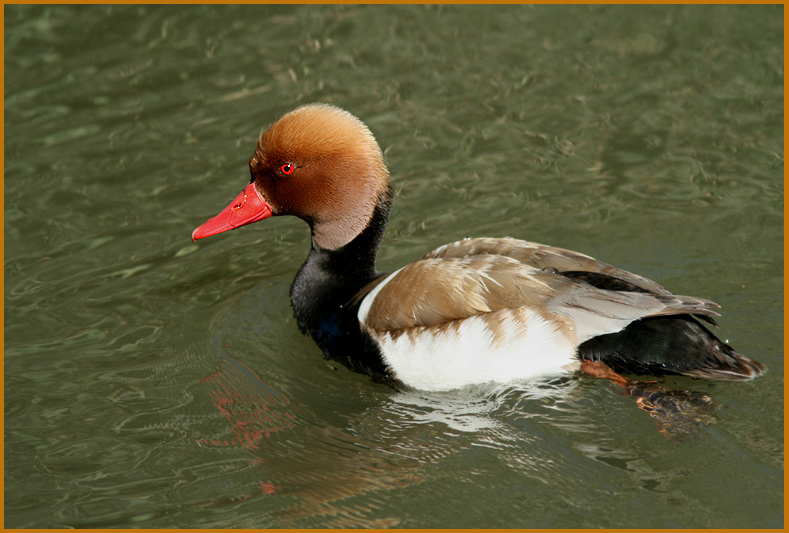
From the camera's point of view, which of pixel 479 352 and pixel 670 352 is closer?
pixel 670 352

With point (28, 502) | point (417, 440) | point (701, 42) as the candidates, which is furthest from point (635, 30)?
point (28, 502)

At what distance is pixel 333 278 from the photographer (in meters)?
5.94

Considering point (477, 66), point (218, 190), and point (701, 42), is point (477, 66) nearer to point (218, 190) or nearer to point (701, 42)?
point (701, 42)

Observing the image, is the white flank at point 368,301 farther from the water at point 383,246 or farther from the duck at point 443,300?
the water at point 383,246

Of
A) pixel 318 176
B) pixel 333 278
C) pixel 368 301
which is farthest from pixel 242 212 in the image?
pixel 368 301

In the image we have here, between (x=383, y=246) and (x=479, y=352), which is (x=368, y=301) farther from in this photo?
(x=383, y=246)

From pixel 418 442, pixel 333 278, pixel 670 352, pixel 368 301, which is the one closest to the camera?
pixel 670 352

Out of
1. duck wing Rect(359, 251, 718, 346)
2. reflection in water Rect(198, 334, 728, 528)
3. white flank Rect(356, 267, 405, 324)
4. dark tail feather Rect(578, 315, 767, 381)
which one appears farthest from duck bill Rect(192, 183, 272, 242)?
dark tail feather Rect(578, 315, 767, 381)

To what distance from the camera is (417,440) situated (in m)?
5.11

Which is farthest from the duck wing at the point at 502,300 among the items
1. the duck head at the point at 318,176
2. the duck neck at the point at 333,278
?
the duck head at the point at 318,176

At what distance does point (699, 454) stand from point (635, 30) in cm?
551

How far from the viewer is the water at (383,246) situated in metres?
4.79

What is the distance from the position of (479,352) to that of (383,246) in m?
1.96

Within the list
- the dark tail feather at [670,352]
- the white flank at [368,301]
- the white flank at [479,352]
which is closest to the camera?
the dark tail feather at [670,352]
